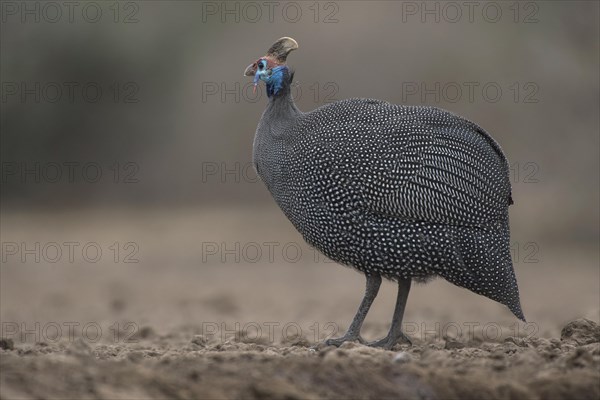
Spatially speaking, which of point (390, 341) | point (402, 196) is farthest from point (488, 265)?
point (390, 341)

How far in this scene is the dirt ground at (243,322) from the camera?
4520 mm

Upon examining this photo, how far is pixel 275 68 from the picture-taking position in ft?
23.7

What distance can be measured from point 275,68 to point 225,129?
13244 mm

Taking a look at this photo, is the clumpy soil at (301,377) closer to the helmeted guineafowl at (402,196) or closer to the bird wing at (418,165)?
the helmeted guineafowl at (402,196)

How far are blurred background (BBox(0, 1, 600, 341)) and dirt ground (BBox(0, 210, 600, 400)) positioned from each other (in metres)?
0.08

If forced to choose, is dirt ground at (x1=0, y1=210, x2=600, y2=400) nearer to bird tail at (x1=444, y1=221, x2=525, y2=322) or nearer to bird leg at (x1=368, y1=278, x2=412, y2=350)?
bird leg at (x1=368, y1=278, x2=412, y2=350)

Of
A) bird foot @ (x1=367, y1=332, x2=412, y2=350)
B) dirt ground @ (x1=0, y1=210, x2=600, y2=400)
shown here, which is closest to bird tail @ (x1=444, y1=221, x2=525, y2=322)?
dirt ground @ (x1=0, y1=210, x2=600, y2=400)

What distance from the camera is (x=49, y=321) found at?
1052 centimetres

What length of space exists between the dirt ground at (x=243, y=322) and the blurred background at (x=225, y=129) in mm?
83

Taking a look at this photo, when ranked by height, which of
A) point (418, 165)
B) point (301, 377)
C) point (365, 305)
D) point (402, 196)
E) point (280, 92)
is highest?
point (280, 92)

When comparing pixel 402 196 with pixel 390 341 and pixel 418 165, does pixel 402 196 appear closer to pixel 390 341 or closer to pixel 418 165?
pixel 418 165

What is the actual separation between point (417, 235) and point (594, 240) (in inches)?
398

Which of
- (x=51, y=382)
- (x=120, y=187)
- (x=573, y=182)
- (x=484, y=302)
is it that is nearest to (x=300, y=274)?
(x=484, y=302)

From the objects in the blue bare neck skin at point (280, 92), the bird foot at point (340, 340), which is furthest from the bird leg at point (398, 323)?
the blue bare neck skin at point (280, 92)
